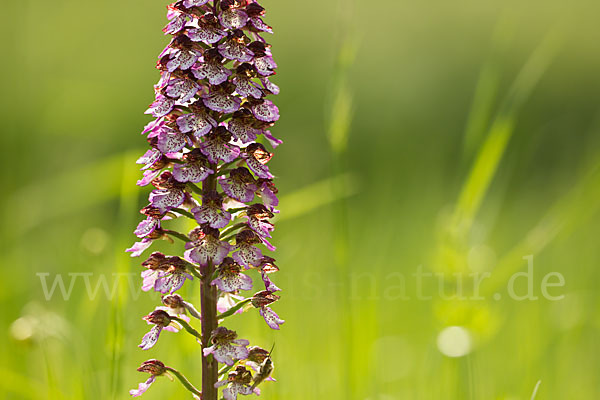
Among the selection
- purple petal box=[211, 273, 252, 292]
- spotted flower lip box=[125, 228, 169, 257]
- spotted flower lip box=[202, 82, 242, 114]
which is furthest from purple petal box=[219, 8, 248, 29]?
purple petal box=[211, 273, 252, 292]

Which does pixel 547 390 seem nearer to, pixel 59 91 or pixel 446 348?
pixel 446 348

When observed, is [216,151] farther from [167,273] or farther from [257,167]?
[167,273]

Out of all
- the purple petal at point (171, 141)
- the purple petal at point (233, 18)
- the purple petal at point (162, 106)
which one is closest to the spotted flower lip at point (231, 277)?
the purple petal at point (171, 141)

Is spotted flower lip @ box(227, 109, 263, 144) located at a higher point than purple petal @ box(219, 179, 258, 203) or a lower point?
higher

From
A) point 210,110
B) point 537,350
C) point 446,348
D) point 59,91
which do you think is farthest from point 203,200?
point 59,91

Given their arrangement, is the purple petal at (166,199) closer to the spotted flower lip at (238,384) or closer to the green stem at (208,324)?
the green stem at (208,324)

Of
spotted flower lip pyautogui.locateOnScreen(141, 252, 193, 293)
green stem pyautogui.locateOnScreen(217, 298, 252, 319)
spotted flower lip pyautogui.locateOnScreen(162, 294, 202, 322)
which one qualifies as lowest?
green stem pyautogui.locateOnScreen(217, 298, 252, 319)

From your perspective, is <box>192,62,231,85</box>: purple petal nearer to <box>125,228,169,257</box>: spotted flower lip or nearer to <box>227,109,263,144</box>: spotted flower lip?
<box>227,109,263,144</box>: spotted flower lip

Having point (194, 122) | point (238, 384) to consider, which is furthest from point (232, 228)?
point (238, 384)
